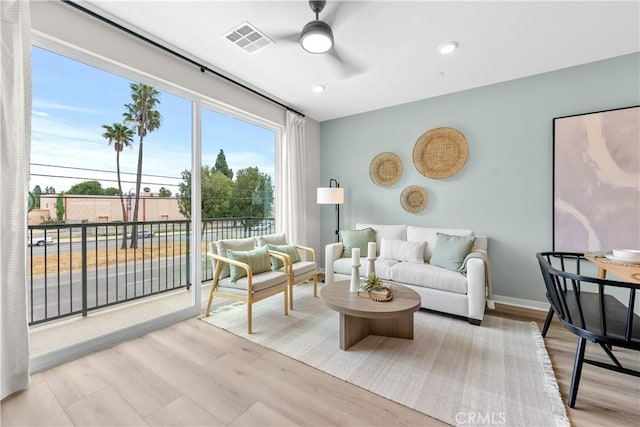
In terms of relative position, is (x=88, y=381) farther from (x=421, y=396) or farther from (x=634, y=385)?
(x=634, y=385)

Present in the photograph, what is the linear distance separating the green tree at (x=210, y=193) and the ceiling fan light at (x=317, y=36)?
1.85m

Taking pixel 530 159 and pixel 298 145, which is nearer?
pixel 530 159

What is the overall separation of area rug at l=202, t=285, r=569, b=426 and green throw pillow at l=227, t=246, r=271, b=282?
499 mm

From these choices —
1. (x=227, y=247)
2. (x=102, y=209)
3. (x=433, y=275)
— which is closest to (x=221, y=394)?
(x=227, y=247)

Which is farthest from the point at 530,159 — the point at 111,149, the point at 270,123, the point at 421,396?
the point at 111,149

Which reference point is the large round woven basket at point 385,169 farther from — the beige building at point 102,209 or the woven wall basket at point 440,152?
the beige building at point 102,209

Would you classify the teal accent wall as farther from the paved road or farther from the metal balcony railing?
the paved road

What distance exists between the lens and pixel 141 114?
2682mm

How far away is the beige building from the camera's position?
2.17 metres

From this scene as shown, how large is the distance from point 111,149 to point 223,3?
64.6 inches

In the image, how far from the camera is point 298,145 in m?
4.26

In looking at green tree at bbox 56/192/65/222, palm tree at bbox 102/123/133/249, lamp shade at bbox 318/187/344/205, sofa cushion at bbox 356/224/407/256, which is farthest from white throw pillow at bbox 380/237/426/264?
green tree at bbox 56/192/65/222

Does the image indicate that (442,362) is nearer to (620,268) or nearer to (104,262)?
(620,268)

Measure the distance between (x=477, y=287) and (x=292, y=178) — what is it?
2792 millimetres
